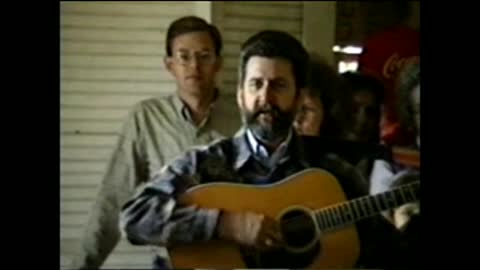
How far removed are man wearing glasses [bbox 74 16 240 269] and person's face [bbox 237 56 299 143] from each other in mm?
257

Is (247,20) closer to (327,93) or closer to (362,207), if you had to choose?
(327,93)

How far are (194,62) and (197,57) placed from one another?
0.01 metres

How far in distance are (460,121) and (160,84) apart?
1981mm

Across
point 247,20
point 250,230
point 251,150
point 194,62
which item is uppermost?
point 247,20

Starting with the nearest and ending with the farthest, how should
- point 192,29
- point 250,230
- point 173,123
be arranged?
point 250,230 → point 192,29 → point 173,123

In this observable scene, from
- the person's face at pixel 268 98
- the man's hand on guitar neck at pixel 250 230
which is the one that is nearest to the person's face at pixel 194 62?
the person's face at pixel 268 98

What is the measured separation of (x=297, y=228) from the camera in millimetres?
1351

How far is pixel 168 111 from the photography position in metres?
1.85

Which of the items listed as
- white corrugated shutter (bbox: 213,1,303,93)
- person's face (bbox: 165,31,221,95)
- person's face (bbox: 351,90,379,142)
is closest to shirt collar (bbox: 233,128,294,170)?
person's face (bbox: 351,90,379,142)

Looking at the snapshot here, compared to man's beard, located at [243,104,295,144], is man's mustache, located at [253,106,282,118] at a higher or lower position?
higher


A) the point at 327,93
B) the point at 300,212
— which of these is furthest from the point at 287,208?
the point at 327,93

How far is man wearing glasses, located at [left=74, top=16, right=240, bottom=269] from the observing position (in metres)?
1.75

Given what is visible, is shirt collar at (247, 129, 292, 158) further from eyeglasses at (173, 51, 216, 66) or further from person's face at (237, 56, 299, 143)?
eyeglasses at (173, 51, 216, 66)
